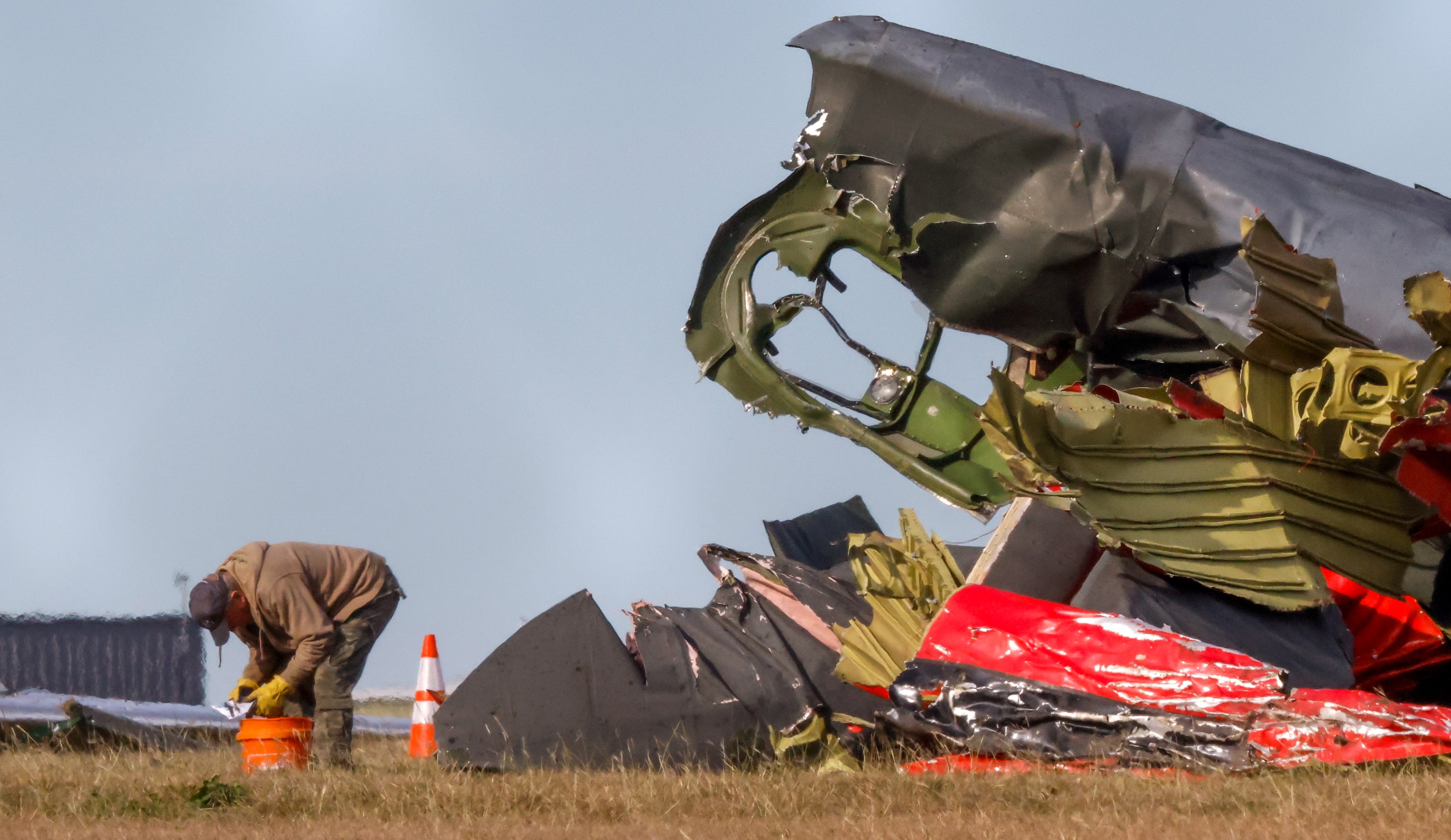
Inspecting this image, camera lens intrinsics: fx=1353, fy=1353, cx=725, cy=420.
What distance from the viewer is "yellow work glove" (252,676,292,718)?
248 inches

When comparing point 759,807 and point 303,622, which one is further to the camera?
point 303,622

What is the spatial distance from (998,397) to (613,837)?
208 centimetres

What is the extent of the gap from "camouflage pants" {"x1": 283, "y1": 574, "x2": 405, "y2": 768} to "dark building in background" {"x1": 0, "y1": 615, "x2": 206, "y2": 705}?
565 centimetres

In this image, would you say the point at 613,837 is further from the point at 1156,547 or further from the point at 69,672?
the point at 69,672

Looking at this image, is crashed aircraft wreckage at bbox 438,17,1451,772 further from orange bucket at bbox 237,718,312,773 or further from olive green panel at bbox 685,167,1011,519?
orange bucket at bbox 237,718,312,773

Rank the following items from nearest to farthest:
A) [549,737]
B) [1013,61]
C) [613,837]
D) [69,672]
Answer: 1. [613,837]
2. [549,737]
3. [1013,61]
4. [69,672]

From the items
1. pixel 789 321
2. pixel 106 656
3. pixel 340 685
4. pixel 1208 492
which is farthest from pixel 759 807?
pixel 106 656

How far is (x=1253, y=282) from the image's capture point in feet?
16.6

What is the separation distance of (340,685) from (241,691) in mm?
548

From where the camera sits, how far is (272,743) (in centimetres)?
571

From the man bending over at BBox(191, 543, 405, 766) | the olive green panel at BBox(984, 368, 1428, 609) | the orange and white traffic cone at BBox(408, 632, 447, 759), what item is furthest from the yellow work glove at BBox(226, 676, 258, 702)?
the olive green panel at BBox(984, 368, 1428, 609)

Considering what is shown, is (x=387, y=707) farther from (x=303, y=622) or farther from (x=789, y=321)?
(x=789, y=321)

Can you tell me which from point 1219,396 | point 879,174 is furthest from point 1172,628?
point 879,174

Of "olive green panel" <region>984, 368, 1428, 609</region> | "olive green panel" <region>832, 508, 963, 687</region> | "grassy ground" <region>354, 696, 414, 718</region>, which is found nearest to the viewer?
"olive green panel" <region>984, 368, 1428, 609</region>
